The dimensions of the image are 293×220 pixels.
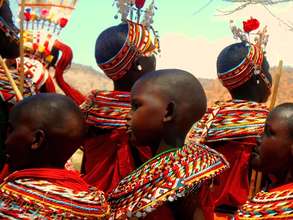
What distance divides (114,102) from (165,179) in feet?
5.53

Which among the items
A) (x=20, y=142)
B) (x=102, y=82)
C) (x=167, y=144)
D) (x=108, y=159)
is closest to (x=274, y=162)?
(x=167, y=144)

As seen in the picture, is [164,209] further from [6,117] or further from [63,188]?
[6,117]

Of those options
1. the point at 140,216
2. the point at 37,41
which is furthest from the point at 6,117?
the point at 37,41

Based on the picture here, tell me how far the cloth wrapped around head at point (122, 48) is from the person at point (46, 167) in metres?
1.74

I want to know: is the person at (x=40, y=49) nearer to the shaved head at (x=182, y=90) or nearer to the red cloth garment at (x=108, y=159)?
the red cloth garment at (x=108, y=159)

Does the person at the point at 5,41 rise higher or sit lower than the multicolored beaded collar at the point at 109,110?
higher

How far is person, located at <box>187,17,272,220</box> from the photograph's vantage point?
548cm

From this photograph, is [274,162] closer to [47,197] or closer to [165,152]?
[165,152]

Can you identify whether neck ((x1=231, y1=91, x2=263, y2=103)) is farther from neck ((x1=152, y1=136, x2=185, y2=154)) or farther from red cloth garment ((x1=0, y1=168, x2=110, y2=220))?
red cloth garment ((x1=0, y1=168, x2=110, y2=220))

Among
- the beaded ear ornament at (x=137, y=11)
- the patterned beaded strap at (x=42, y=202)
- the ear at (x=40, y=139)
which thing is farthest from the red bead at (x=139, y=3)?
the patterned beaded strap at (x=42, y=202)

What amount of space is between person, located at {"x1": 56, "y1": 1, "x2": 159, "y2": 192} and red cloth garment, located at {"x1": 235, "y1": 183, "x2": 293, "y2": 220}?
4.60ft

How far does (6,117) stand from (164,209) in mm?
1183

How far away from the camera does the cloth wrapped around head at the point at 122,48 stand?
477 cm

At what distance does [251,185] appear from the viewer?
213 inches
